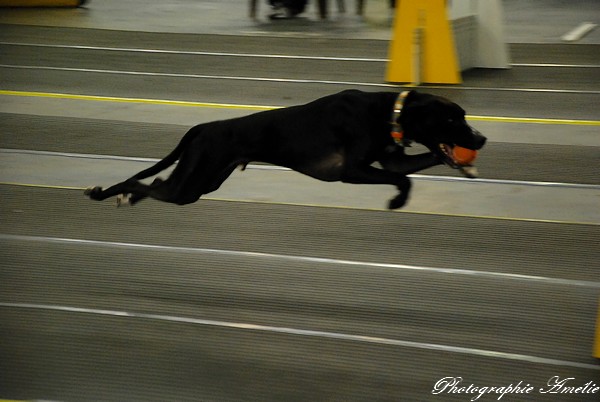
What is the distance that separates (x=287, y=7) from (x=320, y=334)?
39.5 feet

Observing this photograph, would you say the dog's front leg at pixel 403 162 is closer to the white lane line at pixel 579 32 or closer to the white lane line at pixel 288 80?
the white lane line at pixel 288 80

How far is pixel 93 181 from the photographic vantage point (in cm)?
770

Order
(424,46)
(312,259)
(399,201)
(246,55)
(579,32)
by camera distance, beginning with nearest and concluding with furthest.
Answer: (399,201) < (312,259) < (424,46) < (246,55) < (579,32)

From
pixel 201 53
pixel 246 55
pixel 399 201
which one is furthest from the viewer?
pixel 201 53

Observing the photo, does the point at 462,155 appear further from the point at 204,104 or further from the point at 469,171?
the point at 204,104

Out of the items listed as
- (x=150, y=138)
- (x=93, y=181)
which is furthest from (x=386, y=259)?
(x=150, y=138)

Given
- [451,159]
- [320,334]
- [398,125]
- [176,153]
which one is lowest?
[320,334]

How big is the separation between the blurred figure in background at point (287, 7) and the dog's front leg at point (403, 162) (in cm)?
1153

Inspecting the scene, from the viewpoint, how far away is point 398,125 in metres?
4.68

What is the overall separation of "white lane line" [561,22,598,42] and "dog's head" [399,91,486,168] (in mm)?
9492

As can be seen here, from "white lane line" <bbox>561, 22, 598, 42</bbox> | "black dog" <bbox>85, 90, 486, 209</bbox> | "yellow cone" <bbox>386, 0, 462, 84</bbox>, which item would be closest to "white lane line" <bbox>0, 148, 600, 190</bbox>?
"black dog" <bbox>85, 90, 486, 209</bbox>

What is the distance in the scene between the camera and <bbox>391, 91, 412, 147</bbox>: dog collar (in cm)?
468

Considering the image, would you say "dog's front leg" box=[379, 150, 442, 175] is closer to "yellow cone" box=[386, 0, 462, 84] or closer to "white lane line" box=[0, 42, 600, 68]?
"yellow cone" box=[386, 0, 462, 84]

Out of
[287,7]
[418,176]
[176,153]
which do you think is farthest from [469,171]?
[287,7]
